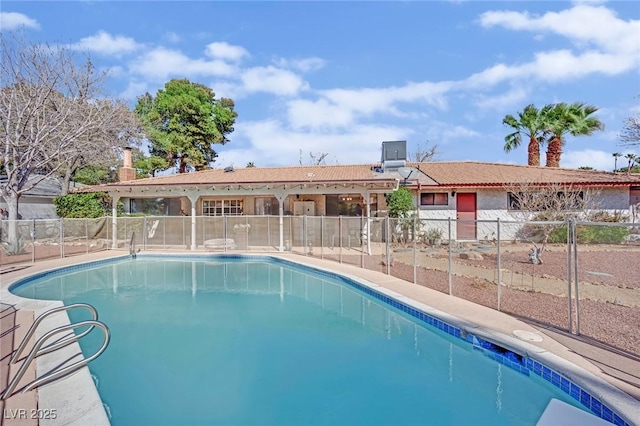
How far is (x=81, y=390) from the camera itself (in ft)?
12.9

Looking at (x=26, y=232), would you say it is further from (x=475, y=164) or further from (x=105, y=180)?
(x=475, y=164)

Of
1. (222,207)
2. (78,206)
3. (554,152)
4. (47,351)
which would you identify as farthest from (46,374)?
(554,152)

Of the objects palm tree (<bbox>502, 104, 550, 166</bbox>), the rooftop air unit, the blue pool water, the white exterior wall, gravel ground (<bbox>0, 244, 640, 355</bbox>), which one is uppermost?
palm tree (<bbox>502, 104, 550, 166</bbox>)

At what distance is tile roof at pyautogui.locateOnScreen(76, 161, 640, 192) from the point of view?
16.1 meters

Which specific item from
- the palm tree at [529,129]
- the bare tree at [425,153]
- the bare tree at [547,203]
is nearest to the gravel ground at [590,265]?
the bare tree at [547,203]

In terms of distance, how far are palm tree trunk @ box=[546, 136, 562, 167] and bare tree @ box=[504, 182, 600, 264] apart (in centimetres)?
429

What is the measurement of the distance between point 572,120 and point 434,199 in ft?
28.0

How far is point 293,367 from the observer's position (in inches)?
210

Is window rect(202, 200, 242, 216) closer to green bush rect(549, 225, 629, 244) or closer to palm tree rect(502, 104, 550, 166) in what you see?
green bush rect(549, 225, 629, 244)

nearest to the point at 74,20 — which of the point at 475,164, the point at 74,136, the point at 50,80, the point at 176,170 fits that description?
the point at 50,80

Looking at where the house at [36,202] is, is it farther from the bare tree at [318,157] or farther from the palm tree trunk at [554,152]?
the palm tree trunk at [554,152]

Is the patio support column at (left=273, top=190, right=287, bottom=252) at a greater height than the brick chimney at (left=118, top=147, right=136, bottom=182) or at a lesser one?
lesser

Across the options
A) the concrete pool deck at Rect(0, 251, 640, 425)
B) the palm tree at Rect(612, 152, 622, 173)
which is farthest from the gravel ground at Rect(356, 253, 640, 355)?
the palm tree at Rect(612, 152, 622, 173)

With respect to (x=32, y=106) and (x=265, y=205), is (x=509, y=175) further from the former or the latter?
(x=32, y=106)
